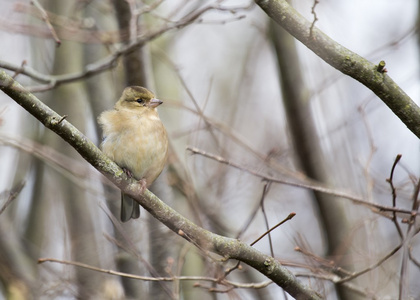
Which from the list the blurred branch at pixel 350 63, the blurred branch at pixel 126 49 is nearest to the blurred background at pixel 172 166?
the blurred branch at pixel 126 49

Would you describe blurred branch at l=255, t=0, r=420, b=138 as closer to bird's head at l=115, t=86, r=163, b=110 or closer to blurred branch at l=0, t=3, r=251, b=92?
blurred branch at l=0, t=3, r=251, b=92

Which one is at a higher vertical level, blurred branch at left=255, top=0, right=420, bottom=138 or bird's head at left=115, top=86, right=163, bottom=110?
bird's head at left=115, top=86, right=163, bottom=110

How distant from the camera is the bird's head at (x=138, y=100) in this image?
239 inches

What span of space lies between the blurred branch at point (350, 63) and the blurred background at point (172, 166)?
1.47 m

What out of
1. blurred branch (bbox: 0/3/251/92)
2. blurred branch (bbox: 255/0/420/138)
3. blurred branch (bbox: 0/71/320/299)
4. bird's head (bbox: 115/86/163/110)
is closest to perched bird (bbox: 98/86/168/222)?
bird's head (bbox: 115/86/163/110)

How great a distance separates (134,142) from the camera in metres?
5.50

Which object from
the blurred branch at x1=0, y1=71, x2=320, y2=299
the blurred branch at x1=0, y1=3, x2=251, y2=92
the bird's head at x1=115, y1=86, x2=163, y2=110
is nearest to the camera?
the blurred branch at x1=0, y1=71, x2=320, y2=299

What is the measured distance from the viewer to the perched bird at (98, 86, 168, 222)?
5398 mm

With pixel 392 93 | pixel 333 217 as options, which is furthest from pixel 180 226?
pixel 333 217

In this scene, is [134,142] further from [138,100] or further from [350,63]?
[350,63]

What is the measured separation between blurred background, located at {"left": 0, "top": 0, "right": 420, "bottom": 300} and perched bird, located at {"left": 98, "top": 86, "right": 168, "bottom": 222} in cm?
40

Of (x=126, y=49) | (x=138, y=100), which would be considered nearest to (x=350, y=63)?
(x=126, y=49)

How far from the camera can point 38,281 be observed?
669 centimetres

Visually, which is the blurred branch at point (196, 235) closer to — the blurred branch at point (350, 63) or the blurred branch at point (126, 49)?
→ the blurred branch at point (350, 63)
